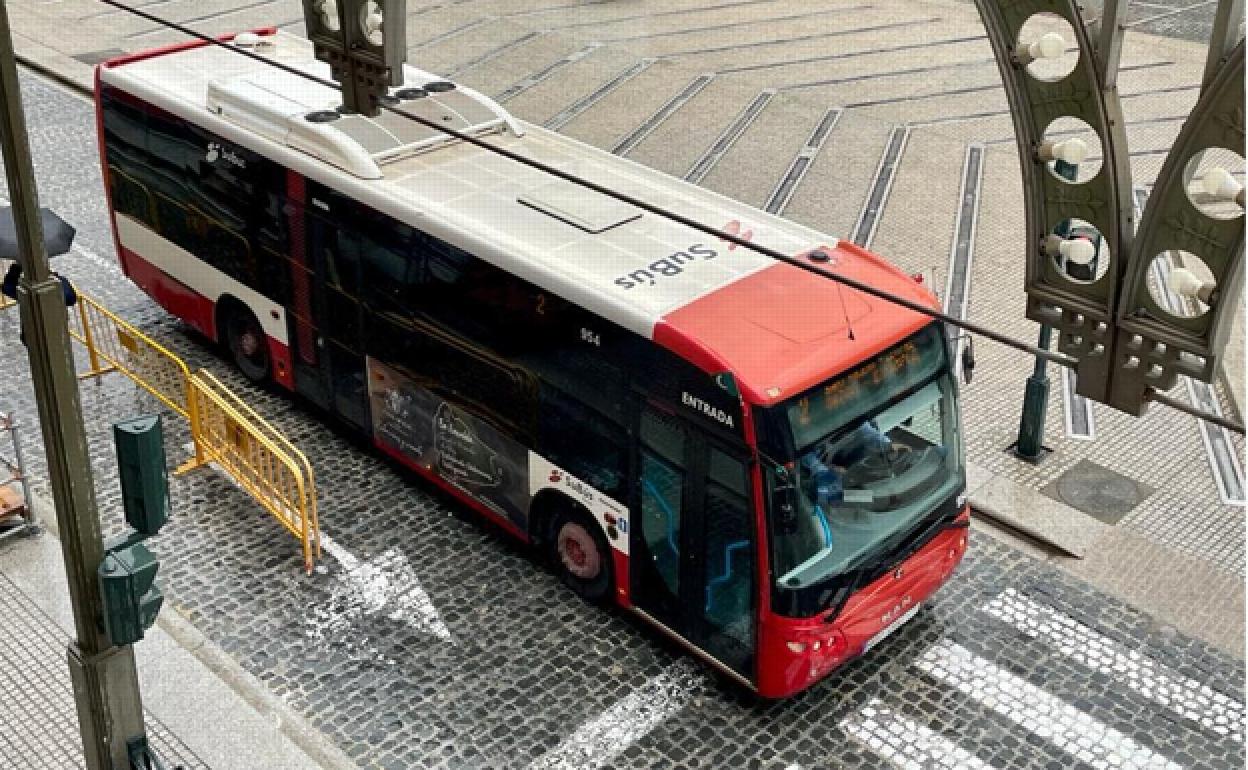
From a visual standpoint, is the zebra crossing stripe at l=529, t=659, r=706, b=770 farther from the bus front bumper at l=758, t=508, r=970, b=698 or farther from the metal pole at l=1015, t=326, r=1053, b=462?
the metal pole at l=1015, t=326, r=1053, b=462

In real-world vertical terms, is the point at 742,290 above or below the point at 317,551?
above

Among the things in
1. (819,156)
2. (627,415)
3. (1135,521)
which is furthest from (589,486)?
(819,156)

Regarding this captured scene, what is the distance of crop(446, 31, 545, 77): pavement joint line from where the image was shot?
2384 cm

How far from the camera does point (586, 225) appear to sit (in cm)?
1055

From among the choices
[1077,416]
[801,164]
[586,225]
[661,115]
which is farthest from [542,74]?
[586,225]

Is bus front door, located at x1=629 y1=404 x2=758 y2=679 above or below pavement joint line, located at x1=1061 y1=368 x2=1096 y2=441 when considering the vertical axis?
above

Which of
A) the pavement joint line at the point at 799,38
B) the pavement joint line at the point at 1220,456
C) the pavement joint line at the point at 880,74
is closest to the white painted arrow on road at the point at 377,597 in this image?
the pavement joint line at the point at 1220,456

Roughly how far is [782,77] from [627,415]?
15029mm

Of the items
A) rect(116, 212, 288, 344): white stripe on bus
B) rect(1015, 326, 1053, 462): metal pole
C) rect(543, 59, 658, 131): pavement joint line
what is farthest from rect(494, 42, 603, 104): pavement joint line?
rect(1015, 326, 1053, 462): metal pole

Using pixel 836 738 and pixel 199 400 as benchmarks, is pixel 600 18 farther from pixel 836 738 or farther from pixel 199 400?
pixel 836 738

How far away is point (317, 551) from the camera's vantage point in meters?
11.3

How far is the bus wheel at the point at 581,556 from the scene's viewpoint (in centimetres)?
1052

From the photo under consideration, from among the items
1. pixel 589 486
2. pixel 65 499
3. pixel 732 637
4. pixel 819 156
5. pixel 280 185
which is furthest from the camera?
pixel 819 156

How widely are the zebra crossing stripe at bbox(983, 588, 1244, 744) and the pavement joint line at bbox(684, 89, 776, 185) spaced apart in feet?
30.8
